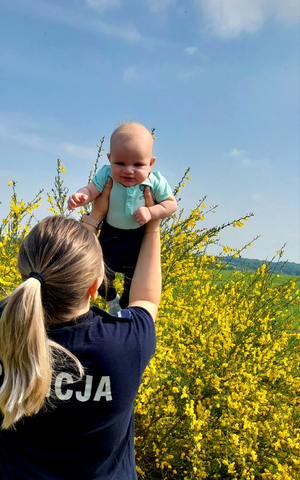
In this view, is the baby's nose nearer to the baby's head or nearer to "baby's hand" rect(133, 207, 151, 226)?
the baby's head

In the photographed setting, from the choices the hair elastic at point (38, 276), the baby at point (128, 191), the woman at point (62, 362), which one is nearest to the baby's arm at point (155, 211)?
the baby at point (128, 191)

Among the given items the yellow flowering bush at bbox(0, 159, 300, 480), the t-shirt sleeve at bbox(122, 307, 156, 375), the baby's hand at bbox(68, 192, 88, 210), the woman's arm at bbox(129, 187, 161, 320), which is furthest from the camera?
the yellow flowering bush at bbox(0, 159, 300, 480)

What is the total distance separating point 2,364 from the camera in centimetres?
100

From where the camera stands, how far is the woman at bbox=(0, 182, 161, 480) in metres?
0.94

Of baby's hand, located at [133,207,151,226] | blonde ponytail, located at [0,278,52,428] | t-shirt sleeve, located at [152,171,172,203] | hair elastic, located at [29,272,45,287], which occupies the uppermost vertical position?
t-shirt sleeve, located at [152,171,172,203]

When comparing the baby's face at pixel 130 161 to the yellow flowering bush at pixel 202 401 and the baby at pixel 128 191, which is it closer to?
the baby at pixel 128 191

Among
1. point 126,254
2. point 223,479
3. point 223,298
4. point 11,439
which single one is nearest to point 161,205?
point 126,254

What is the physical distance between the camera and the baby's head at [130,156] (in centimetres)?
169

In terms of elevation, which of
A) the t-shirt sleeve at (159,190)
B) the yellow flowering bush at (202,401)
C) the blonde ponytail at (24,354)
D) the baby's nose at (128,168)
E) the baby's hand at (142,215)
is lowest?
the yellow flowering bush at (202,401)

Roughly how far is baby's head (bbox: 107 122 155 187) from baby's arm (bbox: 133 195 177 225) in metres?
0.15

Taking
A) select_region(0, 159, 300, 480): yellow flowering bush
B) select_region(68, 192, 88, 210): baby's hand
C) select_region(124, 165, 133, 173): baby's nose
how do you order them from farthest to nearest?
select_region(0, 159, 300, 480): yellow flowering bush
select_region(124, 165, 133, 173): baby's nose
select_region(68, 192, 88, 210): baby's hand

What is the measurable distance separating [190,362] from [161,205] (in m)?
1.78

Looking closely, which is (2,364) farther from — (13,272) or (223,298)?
(223,298)

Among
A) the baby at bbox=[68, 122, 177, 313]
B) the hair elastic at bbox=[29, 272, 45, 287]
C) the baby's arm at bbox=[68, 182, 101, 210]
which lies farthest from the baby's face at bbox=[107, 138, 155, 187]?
the hair elastic at bbox=[29, 272, 45, 287]
